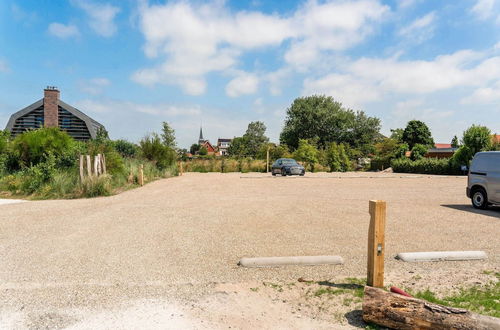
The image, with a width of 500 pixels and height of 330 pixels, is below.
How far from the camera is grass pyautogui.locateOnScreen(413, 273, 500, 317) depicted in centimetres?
354

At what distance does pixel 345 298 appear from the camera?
382 cm

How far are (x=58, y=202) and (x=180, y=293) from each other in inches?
360

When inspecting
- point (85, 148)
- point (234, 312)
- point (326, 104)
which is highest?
point (326, 104)

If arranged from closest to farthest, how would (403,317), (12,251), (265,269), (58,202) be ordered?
(403,317)
(265,269)
(12,251)
(58,202)

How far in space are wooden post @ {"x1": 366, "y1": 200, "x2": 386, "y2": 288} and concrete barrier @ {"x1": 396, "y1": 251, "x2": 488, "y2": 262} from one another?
1359mm

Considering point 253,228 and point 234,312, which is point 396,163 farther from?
point 234,312

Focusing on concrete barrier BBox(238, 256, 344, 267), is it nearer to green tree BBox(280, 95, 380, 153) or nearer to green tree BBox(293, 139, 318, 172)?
green tree BBox(293, 139, 318, 172)

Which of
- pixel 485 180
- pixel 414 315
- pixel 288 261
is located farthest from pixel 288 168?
pixel 414 315

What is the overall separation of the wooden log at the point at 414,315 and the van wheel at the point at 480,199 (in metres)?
8.43

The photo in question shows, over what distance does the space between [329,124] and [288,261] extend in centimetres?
6052

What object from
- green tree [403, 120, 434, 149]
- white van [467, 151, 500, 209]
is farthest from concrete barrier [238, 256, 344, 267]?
green tree [403, 120, 434, 149]

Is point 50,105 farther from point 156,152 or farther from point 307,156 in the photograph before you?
point 307,156

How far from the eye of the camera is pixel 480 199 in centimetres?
1011

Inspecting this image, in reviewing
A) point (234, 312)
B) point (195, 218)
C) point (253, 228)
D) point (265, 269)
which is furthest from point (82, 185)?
point (234, 312)
